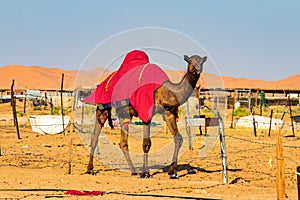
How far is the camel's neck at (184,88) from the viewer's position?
33.4 ft

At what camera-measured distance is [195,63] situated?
978 centimetres

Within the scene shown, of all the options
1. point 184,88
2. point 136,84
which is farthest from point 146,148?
point 184,88

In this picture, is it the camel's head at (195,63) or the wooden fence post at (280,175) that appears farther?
the camel's head at (195,63)

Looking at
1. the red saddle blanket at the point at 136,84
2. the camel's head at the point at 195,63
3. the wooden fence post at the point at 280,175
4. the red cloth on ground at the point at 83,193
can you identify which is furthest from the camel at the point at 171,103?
the wooden fence post at the point at 280,175

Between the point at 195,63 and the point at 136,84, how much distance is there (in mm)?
1231

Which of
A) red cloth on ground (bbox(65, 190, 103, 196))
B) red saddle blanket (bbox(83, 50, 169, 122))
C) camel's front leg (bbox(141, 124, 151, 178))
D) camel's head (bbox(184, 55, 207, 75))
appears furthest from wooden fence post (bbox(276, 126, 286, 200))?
camel's front leg (bbox(141, 124, 151, 178))

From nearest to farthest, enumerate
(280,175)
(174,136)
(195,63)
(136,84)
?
(280,175), (195,63), (136,84), (174,136)

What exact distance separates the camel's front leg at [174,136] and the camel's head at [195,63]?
41.4 inches

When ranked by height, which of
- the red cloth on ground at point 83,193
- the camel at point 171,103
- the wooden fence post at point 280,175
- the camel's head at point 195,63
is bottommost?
the red cloth on ground at point 83,193

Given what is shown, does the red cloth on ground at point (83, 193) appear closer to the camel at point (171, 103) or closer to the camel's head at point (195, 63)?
the camel at point (171, 103)

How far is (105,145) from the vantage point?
54.3ft

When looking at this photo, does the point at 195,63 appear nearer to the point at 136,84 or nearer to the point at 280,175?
the point at 136,84

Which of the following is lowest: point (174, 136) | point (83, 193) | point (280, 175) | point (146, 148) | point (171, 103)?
point (83, 193)

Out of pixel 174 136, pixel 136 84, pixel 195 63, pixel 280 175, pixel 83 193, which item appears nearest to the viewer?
pixel 280 175
